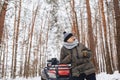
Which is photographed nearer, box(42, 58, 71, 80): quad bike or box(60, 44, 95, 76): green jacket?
box(42, 58, 71, 80): quad bike

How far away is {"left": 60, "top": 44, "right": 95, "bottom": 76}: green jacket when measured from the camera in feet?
16.3

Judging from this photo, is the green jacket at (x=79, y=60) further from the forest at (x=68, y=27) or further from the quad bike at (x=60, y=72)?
the forest at (x=68, y=27)

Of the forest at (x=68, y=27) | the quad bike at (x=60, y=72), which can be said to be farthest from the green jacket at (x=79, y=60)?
the forest at (x=68, y=27)

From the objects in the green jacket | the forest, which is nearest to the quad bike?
the green jacket

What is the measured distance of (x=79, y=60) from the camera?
5.04 meters

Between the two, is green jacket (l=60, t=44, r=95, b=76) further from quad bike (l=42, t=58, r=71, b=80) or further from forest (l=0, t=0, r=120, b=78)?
forest (l=0, t=0, r=120, b=78)

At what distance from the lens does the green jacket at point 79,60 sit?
196 inches

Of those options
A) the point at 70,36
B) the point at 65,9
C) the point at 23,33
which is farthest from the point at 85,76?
the point at 23,33

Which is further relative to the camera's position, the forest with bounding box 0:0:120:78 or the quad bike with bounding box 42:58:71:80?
the forest with bounding box 0:0:120:78

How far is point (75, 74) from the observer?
4.94 meters

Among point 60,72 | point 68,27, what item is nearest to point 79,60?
point 60,72

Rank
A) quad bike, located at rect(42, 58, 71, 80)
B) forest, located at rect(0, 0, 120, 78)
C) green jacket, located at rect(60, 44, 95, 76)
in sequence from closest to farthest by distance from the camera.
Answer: quad bike, located at rect(42, 58, 71, 80) → green jacket, located at rect(60, 44, 95, 76) → forest, located at rect(0, 0, 120, 78)

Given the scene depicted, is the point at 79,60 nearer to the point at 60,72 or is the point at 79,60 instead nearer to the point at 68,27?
the point at 60,72

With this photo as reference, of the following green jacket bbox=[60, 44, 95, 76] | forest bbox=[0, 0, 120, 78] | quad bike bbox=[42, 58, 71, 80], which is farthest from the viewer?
forest bbox=[0, 0, 120, 78]
